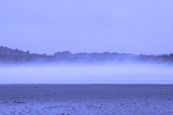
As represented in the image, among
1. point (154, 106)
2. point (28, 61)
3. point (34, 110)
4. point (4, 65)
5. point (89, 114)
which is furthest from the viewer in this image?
point (28, 61)

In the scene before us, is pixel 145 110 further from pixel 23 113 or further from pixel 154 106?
pixel 23 113

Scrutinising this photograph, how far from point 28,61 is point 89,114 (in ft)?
277

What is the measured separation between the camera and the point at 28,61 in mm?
93250

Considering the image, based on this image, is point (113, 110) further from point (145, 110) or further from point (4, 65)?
point (4, 65)

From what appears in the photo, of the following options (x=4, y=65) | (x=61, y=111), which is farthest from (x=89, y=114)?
(x=4, y=65)

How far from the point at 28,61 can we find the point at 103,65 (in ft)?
78.8

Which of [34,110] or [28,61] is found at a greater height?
[28,61]

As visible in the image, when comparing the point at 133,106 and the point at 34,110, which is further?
the point at 133,106

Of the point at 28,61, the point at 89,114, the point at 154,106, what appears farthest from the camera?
the point at 28,61

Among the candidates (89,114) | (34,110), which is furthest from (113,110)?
(34,110)

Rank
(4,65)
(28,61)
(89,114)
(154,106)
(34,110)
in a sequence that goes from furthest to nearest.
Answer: (28,61)
(4,65)
(154,106)
(34,110)
(89,114)

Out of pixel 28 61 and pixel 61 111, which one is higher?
pixel 28 61

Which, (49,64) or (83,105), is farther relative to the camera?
(49,64)

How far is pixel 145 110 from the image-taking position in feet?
39.2
